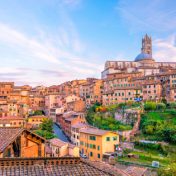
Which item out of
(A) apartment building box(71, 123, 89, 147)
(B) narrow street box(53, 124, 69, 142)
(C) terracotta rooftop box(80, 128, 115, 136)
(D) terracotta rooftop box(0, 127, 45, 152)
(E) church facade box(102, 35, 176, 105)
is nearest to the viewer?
(D) terracotta rooftop box(0, 127, 45, 152)

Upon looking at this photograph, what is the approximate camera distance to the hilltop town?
450 inches

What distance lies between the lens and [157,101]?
206 feet

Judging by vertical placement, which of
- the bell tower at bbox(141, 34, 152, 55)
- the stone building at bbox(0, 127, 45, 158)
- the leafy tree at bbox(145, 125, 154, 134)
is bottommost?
the leafy tree at bbox(145, 125, 154, 134)

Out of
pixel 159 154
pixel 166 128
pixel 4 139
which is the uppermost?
pixel 4 139

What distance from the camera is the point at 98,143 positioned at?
4069 cm

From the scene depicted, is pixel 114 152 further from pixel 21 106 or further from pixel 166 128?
pixel 21 106

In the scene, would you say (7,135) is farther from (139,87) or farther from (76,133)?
(139,87)

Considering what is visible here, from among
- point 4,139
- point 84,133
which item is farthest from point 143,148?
point 4,139

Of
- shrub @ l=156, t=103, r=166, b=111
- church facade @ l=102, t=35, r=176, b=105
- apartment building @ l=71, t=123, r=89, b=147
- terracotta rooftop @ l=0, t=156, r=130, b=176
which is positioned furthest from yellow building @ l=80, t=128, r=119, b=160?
terracotta rooftop @ l=0, t=156, r=130, b=176

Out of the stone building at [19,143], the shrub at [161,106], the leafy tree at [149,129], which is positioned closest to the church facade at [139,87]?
the shrub at [161,106]

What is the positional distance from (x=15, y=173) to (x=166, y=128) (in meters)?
40.1

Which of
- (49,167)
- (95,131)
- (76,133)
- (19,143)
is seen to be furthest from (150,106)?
(49,167)

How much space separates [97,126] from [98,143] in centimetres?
1498

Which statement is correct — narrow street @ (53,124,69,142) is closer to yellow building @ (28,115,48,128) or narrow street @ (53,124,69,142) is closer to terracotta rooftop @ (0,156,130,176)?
yellow building @ (28,115,48,128)
